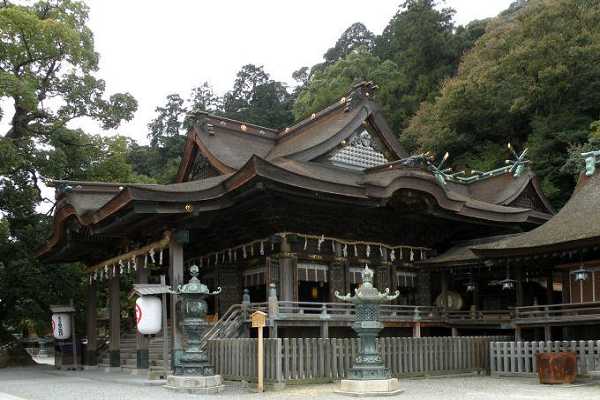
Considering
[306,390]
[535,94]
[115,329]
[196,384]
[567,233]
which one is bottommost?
[306,390]

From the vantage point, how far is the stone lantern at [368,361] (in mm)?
11789

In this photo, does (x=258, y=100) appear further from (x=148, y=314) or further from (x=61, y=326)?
(x=148, y=314)

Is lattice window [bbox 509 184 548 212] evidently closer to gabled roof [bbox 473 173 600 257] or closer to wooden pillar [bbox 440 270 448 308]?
wooden pillar [bbox 440 270 448 308]

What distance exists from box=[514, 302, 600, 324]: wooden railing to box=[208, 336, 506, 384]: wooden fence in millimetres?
1918

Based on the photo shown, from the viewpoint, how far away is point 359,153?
22.3 metres

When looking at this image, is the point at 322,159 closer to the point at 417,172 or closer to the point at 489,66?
the point at 417,172

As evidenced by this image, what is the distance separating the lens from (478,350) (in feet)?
55.8

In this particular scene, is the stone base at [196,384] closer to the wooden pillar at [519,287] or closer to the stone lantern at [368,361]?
the stone lantern at [368,361]

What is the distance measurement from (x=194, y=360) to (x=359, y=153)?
1118 centimetres

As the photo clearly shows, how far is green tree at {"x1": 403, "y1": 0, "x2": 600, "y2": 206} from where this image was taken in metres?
33.8

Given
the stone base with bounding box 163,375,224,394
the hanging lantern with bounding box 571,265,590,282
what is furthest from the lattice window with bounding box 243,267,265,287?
the hanging lantern with bounding box 571,265,590,282

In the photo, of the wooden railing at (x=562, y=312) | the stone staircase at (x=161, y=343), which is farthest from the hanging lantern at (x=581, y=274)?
the stone staircase at (x=161, y=343)

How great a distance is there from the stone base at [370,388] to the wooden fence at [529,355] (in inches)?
201

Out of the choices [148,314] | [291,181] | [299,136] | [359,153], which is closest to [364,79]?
[299,136]
